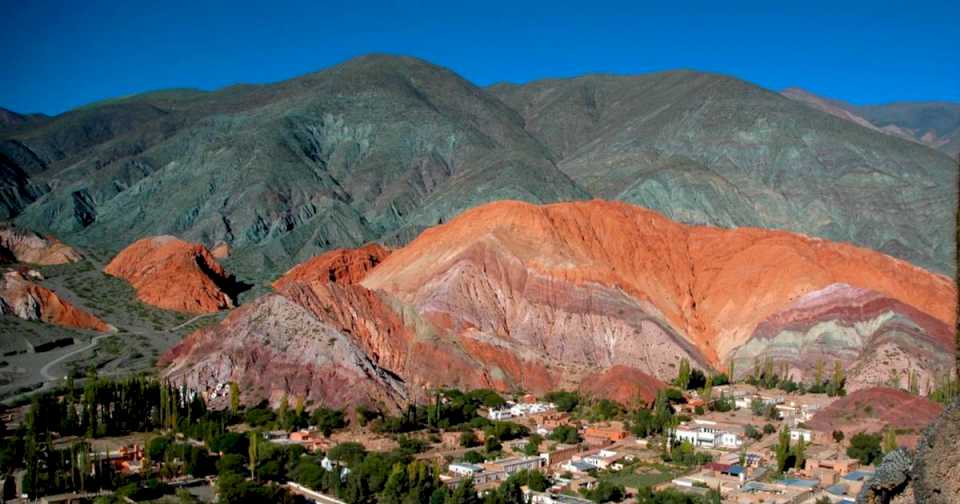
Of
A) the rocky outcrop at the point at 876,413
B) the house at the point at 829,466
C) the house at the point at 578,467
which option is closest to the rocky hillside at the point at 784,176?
the rocky outcrop at the point at 876,413

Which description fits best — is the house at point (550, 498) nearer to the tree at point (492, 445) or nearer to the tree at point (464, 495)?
the tree at point (464, 495)

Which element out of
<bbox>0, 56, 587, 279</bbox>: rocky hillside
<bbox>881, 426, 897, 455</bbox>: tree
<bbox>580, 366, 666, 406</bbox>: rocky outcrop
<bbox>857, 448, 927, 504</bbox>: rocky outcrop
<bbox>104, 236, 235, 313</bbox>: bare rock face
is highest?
<bbox>0, 56, 587, 279</bbox>: rocky hillside

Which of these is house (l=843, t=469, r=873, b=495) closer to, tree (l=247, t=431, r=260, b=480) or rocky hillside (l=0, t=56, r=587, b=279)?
tree (l=247, t=431, r=260, b=480)

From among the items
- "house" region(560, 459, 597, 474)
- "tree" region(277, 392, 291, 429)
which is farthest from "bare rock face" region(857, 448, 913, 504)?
"tree" region(277, 392, 291, 429)

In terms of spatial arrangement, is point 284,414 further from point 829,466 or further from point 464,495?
point 829,466

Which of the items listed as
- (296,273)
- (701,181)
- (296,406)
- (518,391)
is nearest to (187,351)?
(296,406)

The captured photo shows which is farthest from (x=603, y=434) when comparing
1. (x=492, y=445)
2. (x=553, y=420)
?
(x=492, y=445)
